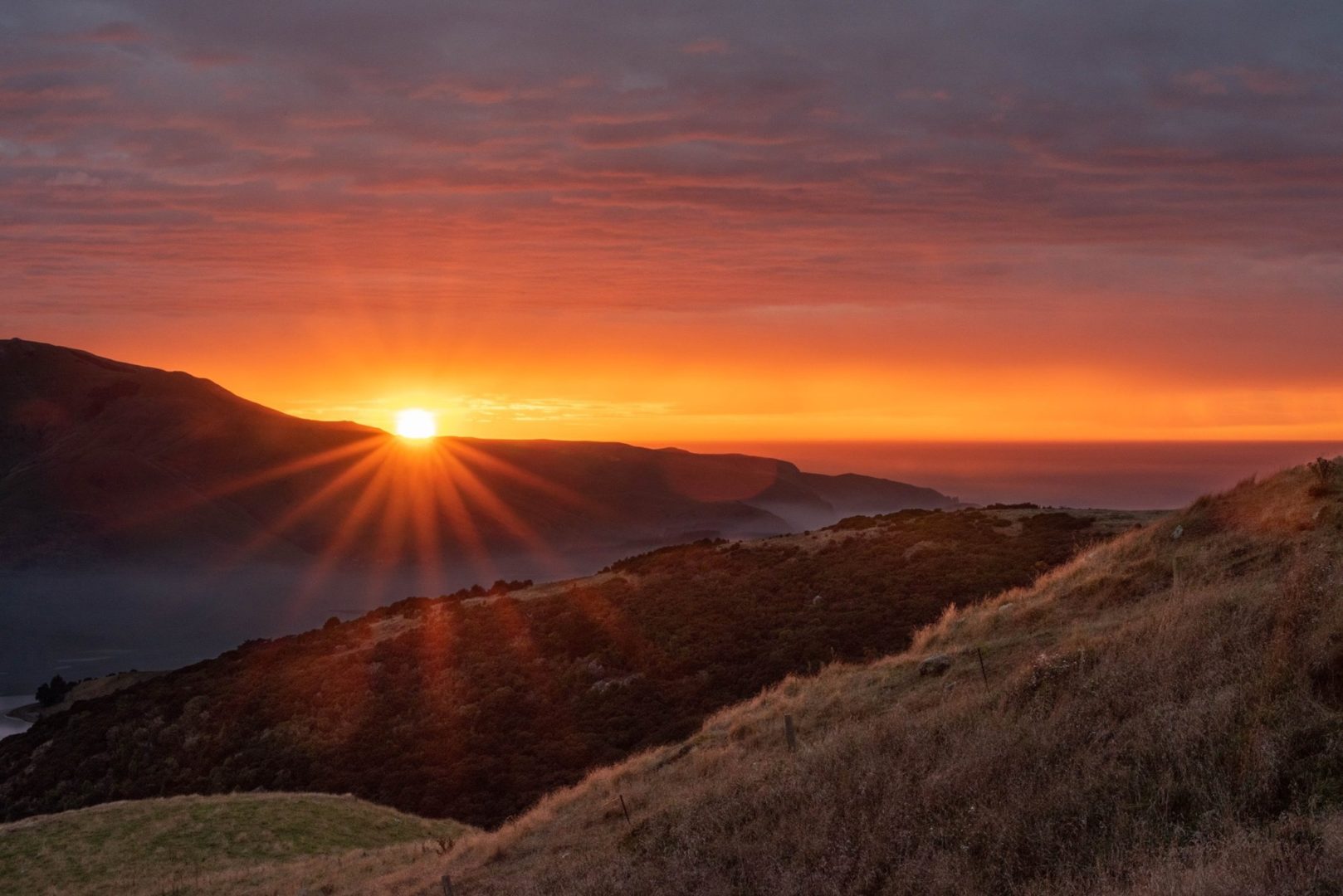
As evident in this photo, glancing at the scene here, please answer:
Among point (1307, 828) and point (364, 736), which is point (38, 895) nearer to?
point (364, 736)

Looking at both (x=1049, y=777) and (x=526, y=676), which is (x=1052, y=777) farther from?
(x=526, y=676)

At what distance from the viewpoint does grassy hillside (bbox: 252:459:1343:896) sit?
854 centimetres

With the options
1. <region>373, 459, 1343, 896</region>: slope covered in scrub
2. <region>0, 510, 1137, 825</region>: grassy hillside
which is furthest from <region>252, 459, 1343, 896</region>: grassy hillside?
<region>0, 510, 1137, 825</region>: grassy hillside

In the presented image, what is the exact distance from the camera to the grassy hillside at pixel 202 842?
77.9ft

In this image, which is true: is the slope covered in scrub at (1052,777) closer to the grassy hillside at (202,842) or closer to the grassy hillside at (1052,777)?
the grassy hillside at (1052,777)

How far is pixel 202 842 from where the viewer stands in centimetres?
2764

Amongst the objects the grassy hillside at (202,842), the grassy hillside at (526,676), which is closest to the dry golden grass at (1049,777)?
the grassy hillside at (202,842)

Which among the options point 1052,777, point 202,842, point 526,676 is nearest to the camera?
point 1052,777

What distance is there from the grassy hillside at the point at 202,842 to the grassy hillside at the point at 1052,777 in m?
8.02

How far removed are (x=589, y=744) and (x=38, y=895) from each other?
18.5 m

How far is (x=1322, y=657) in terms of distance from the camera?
33.4ft

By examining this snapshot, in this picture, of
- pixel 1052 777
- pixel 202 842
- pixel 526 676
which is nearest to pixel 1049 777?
pixel 1052 777

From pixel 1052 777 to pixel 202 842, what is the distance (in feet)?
85.8

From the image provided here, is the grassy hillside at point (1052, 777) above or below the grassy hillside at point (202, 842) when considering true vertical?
above
